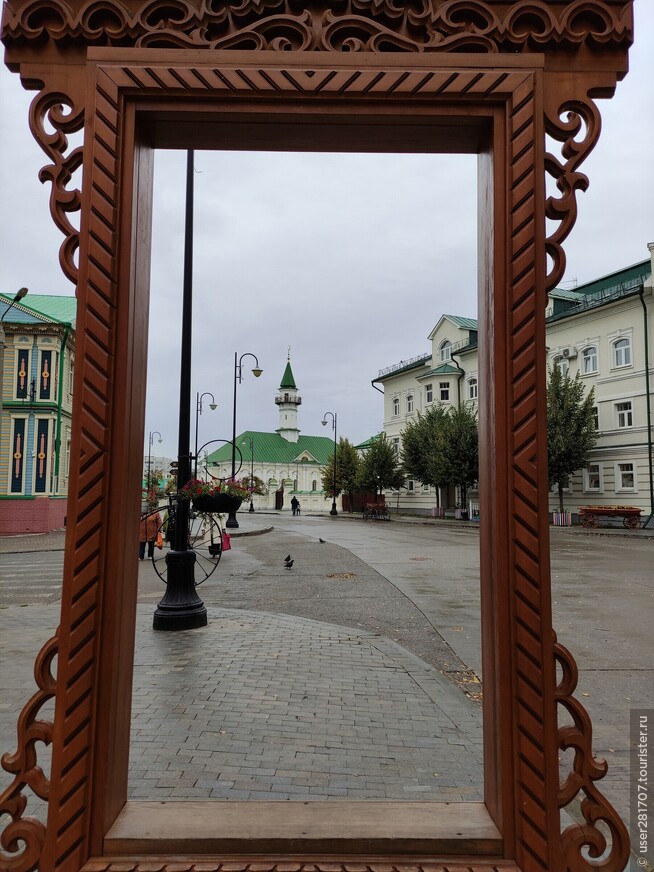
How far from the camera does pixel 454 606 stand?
9.91m

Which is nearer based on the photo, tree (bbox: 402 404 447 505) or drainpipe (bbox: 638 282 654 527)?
drainpipe (bbox: 638 282 654 527)

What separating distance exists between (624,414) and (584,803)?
1261 inches

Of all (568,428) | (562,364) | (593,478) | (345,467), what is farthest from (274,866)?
(345,467)

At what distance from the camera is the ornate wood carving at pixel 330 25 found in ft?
7.27

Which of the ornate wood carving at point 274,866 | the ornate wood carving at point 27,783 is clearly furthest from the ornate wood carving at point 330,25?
the ornate wood carving at point 274,866

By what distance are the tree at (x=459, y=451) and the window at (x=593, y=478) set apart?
6.21 metres

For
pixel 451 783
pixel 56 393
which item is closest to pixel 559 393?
pixel 56 393

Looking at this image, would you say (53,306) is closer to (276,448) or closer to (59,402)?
(59,402)

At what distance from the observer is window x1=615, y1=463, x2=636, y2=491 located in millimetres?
30119

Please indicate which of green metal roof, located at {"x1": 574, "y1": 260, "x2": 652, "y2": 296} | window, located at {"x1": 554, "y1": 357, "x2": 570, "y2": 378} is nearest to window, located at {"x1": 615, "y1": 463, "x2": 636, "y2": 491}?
window, located at {"x1": 554, "y1": 357, "x2": 570, "y2": 378}

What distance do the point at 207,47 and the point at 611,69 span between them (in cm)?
143

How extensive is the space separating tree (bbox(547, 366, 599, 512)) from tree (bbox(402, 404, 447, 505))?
338 inches

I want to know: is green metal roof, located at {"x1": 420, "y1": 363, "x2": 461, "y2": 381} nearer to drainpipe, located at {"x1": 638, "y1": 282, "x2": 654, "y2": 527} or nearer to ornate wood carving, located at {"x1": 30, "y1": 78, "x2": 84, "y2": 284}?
drainpipe, located at {"x1": 638, "y1": 282, "x2": 654, "y2": 527}

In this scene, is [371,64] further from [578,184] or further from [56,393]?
[56,393]
